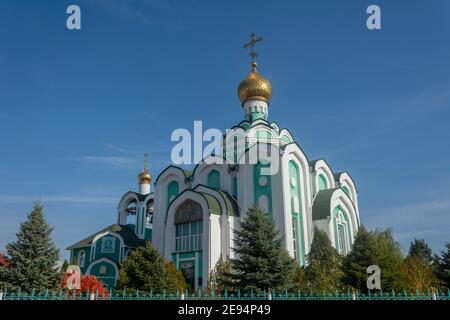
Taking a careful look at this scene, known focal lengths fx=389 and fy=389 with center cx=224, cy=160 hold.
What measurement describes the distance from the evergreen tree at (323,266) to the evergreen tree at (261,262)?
109 centimetres

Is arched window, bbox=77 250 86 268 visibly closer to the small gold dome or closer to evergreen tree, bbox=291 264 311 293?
the small gold dome

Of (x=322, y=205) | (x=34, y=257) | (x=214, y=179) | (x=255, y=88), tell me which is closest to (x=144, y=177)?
(x=214, y=179)

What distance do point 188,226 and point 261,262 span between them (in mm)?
7560

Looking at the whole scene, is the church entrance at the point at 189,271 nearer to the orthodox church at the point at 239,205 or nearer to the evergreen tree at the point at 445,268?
the orthodox church at the point at 239,205

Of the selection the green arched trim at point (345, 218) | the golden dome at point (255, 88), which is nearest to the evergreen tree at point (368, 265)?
the green arched trim at point (345, 218)

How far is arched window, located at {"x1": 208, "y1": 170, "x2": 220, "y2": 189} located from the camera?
20.8 metres

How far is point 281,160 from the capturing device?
18578 millimetres

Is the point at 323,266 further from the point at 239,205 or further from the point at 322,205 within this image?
the point at 239,205

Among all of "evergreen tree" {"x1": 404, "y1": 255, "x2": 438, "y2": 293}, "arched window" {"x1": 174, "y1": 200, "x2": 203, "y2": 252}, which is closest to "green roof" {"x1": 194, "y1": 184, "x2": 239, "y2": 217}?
"arched window" {"x1": 174, "y1": 200, "x2": 203, "y2": 252}

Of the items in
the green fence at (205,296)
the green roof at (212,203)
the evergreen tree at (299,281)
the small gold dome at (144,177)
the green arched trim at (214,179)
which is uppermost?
the small gold dome at (144,177)

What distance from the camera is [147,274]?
1161 cm

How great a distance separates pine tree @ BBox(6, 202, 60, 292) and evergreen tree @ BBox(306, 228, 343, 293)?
796 centimetres

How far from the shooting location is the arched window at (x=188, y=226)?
18106mm
